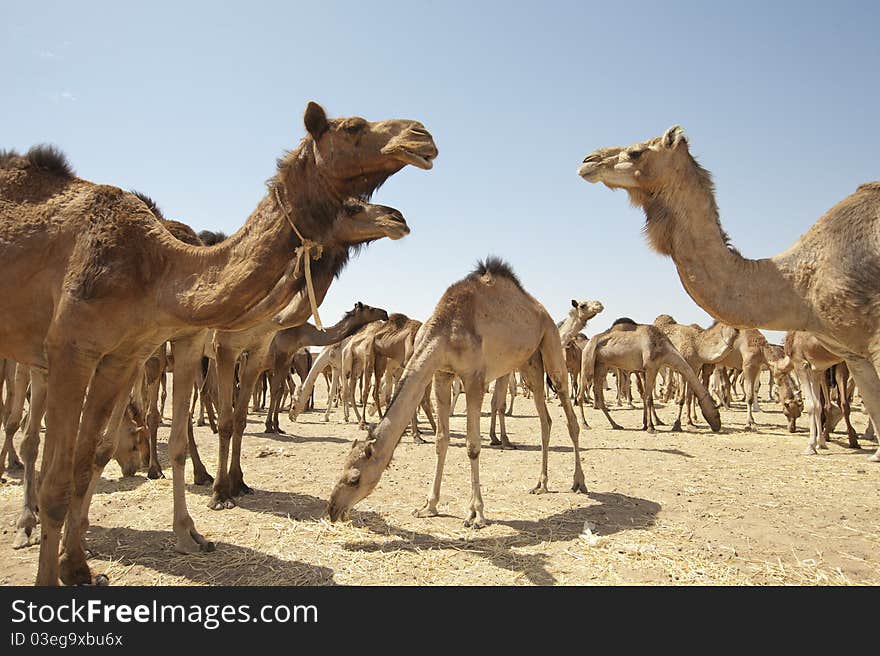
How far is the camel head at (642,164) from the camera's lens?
5.16 m

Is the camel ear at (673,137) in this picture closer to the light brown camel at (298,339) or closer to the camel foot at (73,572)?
the camel foot at (73,572)

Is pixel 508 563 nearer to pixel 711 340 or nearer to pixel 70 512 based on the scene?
pixel 70 512

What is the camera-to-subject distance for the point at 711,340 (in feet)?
63.8

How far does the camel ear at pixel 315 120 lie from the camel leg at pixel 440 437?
376 centimetres

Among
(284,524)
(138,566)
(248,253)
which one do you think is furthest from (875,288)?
(138,566)

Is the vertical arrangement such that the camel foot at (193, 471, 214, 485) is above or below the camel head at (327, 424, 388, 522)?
below

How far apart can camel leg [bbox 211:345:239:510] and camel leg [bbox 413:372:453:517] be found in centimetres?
240

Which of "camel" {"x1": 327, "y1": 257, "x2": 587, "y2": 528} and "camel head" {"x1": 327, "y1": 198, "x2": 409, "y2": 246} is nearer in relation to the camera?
"camel head" {"x1": 327, "y1": 198, "x2": 409, "y2": 246}

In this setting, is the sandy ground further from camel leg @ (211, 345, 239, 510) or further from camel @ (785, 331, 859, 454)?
camel @ (785, 331, 859, 454)

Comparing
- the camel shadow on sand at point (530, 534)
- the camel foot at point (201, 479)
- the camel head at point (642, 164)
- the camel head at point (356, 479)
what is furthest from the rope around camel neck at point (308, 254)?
the camel foot at point (201, 479)

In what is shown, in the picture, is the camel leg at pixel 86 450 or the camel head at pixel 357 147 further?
the camel leg at pixel 86 450

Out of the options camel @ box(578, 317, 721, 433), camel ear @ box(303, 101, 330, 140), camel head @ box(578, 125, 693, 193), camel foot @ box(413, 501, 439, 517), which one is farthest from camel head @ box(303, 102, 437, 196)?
camel @ box(578, 317, 721, 433)

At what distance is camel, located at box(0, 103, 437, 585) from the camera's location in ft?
12.7

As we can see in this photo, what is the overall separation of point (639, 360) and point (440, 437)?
465 inches
